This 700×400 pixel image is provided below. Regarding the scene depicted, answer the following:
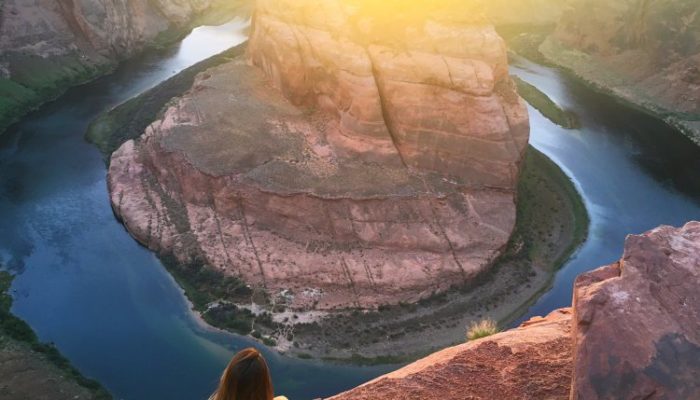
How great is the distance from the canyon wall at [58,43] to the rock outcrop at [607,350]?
4639 centimetres

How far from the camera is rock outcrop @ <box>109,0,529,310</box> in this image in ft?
102

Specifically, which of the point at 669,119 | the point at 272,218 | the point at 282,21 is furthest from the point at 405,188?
the point at 669,119

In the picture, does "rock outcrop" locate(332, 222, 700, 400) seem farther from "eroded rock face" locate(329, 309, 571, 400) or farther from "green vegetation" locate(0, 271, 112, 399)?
"green vegetation" locate(0, 271, 112, 399)

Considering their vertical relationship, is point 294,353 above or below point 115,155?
below

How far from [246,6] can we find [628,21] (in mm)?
52962

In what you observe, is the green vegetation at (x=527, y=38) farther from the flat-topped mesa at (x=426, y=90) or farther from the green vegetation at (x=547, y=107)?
the flat-topped mesa at (x=426, y=90)

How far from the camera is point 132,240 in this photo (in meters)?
34.4

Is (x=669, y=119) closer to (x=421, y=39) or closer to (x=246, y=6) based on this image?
(x=421, y=39)

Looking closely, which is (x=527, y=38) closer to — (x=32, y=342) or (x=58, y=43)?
(x=58, y=43)

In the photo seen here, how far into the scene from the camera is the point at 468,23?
34.4 m

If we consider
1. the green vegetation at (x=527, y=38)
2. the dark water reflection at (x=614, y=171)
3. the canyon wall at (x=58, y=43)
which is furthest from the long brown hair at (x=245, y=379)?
the green vegetation at (x=527, y=38)

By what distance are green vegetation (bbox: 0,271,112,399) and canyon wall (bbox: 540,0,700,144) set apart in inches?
2053

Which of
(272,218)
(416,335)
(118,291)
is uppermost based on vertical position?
(272,218)

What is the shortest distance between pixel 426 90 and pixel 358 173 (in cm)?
625
